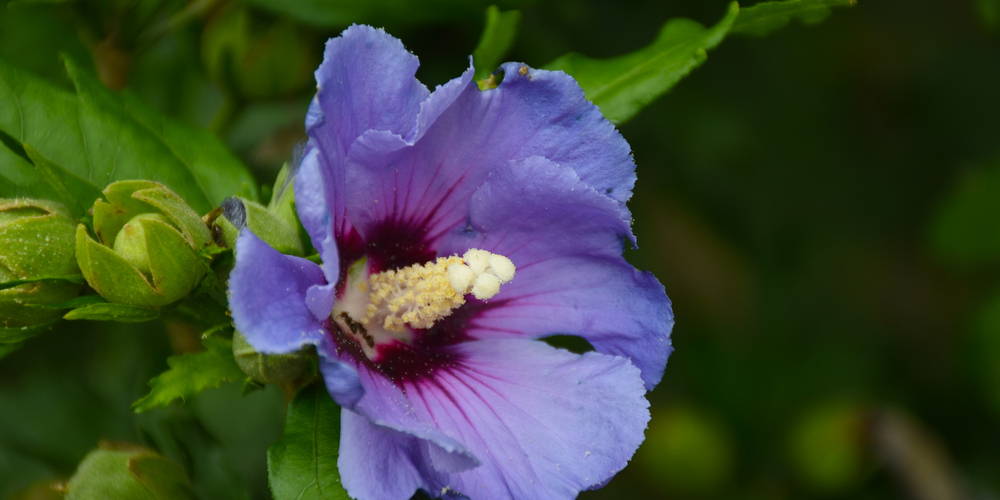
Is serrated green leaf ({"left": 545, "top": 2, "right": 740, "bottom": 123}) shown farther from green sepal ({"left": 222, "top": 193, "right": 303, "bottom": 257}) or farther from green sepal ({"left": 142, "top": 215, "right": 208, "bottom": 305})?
green sepal ({"left": 142, "top": 215, "right": 208, "bottom": 305})

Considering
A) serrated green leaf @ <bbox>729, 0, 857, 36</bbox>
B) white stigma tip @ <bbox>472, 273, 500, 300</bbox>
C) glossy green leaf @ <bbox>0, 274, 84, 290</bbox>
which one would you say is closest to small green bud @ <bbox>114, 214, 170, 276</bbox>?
glossy green leaf @ <bbox>0, 274, 84, 290</bbox>

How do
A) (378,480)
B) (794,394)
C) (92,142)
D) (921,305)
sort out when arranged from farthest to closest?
(921,305), (794,394), (92,142), (378,480)

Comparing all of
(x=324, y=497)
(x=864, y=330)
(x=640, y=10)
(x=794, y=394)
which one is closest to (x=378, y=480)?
(x=324, y=497)

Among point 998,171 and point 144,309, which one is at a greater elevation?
point 144,309

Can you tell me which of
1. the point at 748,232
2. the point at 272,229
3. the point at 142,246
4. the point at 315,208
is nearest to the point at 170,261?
the point at 142,246

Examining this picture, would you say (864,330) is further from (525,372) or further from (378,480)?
(378,480)

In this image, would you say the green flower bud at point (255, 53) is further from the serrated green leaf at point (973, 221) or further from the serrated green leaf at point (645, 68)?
the serrated green leaf at point (973, 221)

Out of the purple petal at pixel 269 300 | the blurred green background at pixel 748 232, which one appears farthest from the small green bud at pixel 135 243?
the blurred green background at pixel 748 232
